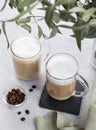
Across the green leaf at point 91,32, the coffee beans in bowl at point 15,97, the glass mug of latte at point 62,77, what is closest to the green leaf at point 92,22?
the green leaf at point 91,32

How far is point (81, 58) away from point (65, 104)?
155 millimetres

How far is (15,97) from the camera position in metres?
0.89

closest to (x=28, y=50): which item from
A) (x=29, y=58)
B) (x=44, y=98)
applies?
(x=29, y=58)

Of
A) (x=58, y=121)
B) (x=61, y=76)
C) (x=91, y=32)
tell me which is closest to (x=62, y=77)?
(x=61, y=76)

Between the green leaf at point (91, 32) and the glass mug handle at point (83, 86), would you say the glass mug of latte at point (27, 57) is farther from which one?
the green leaf at point (91, 32)

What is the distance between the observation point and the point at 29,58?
0.88 m

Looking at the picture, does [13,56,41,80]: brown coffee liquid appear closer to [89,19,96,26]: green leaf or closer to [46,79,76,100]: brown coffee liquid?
[46,79,76,100]: brown coffee liquid

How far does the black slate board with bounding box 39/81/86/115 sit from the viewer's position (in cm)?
86

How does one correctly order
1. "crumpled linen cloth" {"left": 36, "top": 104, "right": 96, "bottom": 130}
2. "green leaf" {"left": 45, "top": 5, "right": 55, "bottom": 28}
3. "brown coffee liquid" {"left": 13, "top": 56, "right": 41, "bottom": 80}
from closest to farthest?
"green leaf" {"left": 45, "top": 5, "right": 55, "bottom": 28} → "crumpled linen cloth" {"left": 36, "top": 104, "right": 96, "bottom": 130} → "brown coffee liquid" {"left": 13, "top": 56, "right": 41, "bottom": 80}

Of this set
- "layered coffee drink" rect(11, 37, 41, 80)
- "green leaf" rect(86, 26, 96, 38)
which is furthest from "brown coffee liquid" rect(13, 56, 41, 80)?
"green leaf" rect(86, 26, 96, 38)

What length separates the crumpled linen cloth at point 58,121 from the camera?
789 mm

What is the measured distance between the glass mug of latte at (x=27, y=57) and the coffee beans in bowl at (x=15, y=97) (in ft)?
0.15

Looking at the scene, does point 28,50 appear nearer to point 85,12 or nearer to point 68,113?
point 68,113

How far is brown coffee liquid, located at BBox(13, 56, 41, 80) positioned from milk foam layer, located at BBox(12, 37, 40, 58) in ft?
0.05
